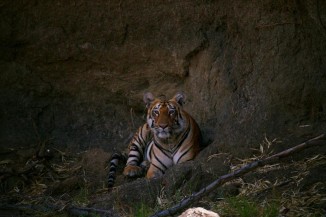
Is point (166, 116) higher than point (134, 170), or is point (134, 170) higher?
point (166, 116)

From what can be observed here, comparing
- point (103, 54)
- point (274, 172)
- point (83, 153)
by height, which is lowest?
point (83, 153)

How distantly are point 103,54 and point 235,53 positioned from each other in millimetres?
1741

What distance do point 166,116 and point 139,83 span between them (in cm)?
90

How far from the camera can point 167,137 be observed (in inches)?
336

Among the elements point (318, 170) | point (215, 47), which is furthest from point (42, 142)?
Result: point (318, 170)

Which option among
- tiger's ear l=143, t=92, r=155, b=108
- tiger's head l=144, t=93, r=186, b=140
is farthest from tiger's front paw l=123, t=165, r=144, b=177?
tiger's ear l=143, t=92, r=155, b=108

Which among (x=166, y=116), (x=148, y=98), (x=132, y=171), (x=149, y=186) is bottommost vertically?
(x=132, y=171)

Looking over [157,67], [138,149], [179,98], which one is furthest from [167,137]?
[157,67]

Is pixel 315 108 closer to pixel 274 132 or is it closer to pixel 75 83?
pixel 274 132

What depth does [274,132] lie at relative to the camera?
24.3 ft

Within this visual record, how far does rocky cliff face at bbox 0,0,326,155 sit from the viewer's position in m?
→ 7.41

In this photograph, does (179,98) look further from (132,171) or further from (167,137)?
(132,171)

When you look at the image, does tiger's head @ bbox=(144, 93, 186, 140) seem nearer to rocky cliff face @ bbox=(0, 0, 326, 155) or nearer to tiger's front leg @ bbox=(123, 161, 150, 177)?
rocky cliff face @ bbox=(0, 0, 326, 155)

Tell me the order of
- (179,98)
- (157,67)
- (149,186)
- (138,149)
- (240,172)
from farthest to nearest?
(138,149) < (157,67) < (179,98) < (149,186) < (240,172)
